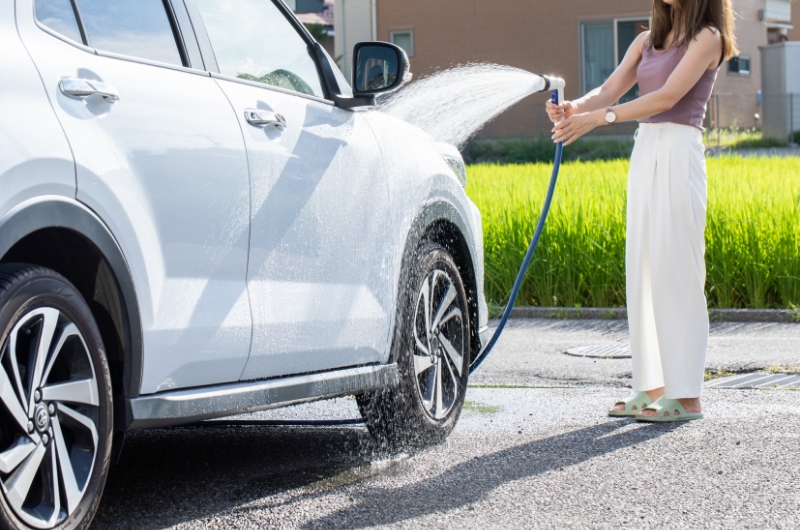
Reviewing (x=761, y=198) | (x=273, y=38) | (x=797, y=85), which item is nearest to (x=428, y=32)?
(x=797, y=85)

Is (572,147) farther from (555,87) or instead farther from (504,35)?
(555,87)

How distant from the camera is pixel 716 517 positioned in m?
3.77

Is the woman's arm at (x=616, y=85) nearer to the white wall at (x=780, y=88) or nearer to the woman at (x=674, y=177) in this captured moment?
the woman at (x=674, y=177)

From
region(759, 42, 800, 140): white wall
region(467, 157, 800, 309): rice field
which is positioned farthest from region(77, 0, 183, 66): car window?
region(759, 42, 800, 140): white wall

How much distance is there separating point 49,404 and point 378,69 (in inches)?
82.4

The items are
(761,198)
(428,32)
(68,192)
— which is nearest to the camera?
(68,192)

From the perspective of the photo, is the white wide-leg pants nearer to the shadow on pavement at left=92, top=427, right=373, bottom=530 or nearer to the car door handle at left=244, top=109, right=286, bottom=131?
the shadow on pavement at left=92, top=427, right=373, bottom=530

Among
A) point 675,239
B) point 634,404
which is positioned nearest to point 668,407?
point 634,404

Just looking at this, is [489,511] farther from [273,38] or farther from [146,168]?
[273,38]

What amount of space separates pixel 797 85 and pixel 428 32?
10.5 meters

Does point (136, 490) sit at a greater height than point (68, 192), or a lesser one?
lesser

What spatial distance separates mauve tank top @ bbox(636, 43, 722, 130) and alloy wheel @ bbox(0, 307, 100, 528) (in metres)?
3.11

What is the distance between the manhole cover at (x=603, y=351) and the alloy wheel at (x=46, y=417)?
5.05 meters

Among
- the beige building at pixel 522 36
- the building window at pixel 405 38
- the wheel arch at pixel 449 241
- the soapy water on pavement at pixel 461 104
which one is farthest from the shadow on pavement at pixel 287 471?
the building window at pixel 405 38
